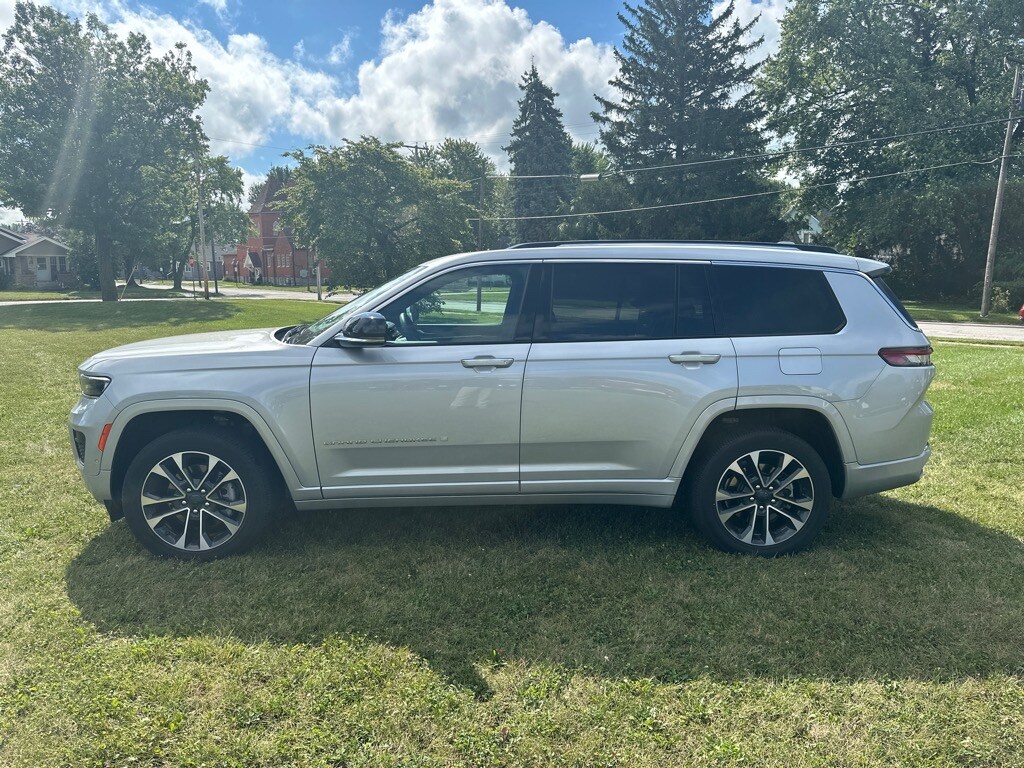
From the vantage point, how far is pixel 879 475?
12.6 ft

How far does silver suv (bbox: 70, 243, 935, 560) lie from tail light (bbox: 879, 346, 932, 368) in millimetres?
12

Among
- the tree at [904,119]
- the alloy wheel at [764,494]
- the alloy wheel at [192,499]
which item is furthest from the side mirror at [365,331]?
the tree at [904,119]

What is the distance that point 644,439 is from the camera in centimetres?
374

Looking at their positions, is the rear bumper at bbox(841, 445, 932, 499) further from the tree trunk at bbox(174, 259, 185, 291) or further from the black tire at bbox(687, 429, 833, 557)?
the tree trunk at bbox(174, 259, 185, 291)

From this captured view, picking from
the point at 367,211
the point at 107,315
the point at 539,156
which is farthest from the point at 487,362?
the point at 539,156

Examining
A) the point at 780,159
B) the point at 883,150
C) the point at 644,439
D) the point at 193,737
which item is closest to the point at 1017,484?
the point at 644,439

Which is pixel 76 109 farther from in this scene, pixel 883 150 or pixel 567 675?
pixel 883 150

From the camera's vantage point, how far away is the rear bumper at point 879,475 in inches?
151

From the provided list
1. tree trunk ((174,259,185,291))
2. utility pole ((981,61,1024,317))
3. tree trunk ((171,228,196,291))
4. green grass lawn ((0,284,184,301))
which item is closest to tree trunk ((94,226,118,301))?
green grass lawn ((0,284,184,301))

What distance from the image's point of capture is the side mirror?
356 centimetres

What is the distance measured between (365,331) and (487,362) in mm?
692

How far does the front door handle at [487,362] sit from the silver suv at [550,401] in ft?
0.06

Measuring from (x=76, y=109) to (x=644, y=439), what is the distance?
31.4 m

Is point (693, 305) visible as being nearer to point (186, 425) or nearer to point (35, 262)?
point (186, 425)
